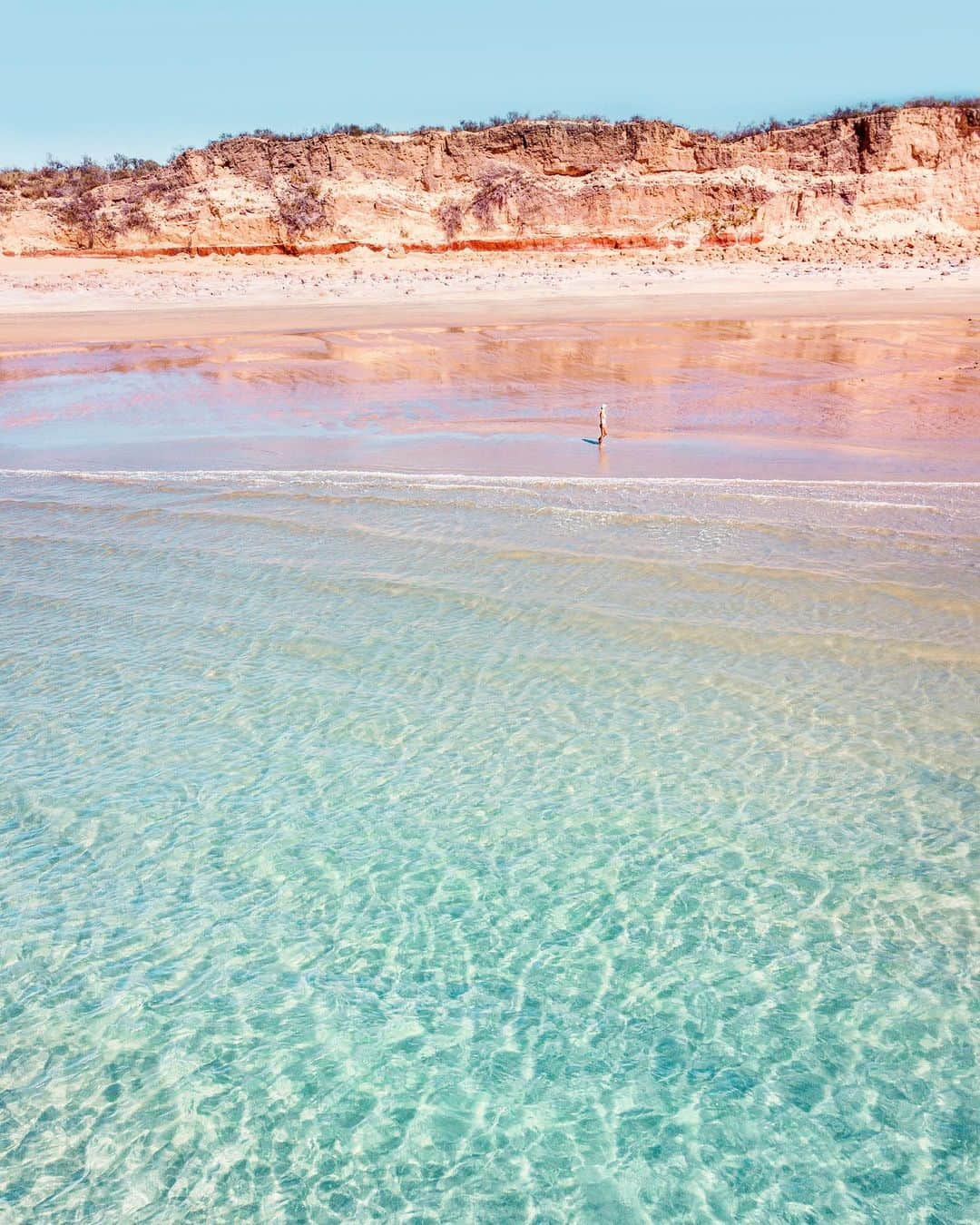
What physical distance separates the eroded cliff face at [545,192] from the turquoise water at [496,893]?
3037 centimetres

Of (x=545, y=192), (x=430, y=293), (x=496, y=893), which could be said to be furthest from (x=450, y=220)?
(x=496, y=893)

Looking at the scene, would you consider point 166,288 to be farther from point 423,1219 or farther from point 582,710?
point 423,1219

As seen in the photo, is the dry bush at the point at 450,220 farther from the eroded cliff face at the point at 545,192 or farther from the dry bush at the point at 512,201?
the dry bush at the point at 512,201

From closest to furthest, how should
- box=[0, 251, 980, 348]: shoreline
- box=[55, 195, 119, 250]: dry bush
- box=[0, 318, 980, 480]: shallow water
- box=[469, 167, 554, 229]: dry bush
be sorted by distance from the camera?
A: 1. box=[0, 318, 980, 480]: shallow water
2. box=[0, 251, 980, 348]: shoreline
3. box=[469, 167, 554, 229]: dry bush
4. box=[55, 195, 119, 250]: dry bush

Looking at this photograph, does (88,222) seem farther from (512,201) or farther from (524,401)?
(524,401)

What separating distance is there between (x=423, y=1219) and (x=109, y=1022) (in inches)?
47.6

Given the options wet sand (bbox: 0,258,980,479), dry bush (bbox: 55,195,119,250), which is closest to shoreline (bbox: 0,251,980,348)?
wet sand (bbox: 0,258,980,479)

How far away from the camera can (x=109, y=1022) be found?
3146 mm

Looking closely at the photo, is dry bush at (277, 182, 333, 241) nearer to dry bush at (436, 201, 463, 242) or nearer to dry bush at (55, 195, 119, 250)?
dry bush at (436, 201, 463, 242)

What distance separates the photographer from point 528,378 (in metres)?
15.6

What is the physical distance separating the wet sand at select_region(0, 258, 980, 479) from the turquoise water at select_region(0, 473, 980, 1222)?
3963 millimetres

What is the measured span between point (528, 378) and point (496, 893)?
12.7 meters

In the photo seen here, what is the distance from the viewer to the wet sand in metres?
10.6

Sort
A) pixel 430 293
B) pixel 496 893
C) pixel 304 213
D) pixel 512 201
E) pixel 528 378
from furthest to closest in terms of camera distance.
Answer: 1. pixel 512 201
2. pixel 304 213
3. pixel 430 293
4. pixel 528 378
5. pixel 496 893
